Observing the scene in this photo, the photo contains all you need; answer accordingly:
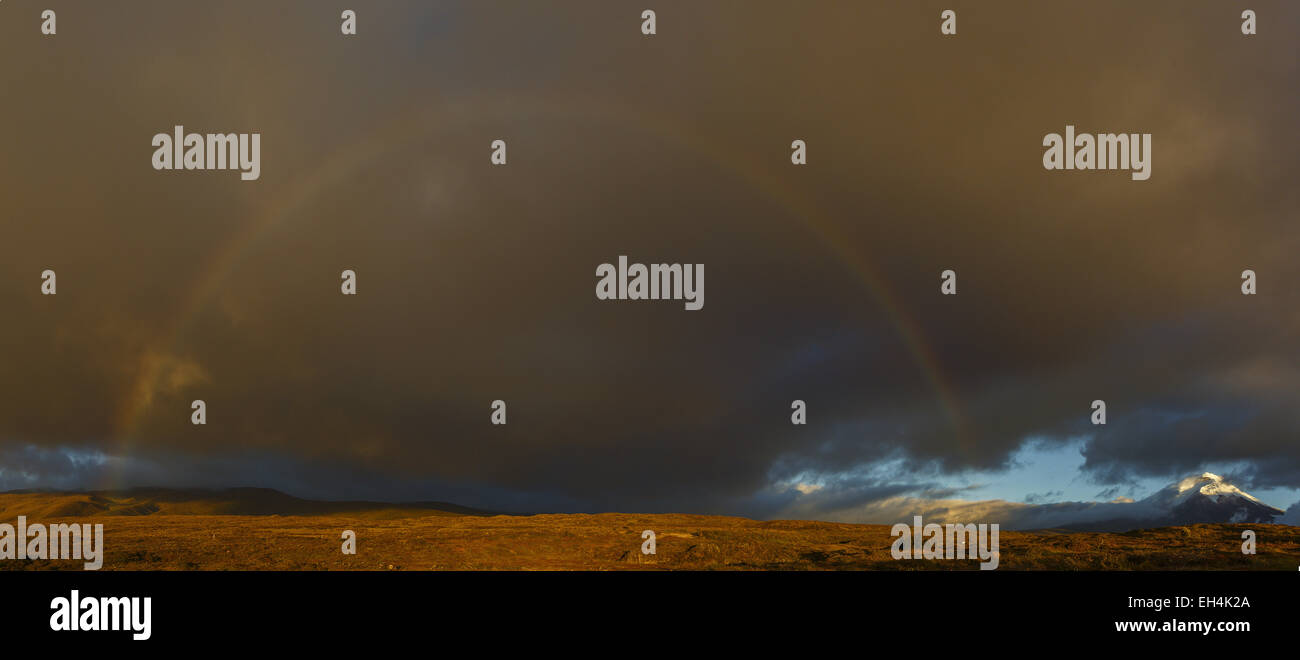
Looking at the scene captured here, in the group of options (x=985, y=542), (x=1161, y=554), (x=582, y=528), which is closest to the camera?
(x=1161, y=554)

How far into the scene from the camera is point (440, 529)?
7369 cm
